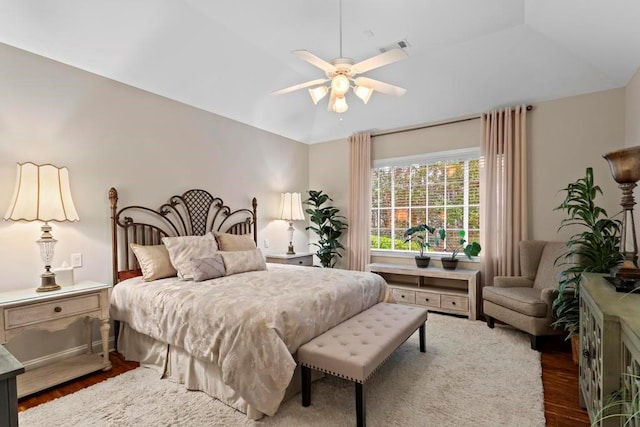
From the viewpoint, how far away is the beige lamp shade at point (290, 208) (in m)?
5.23

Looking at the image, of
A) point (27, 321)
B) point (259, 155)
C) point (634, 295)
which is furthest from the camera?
point (259, 155)

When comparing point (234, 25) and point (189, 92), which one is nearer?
point (234, 25)

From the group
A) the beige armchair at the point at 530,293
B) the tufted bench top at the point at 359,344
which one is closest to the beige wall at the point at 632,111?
the beige armchair at the point at 530,293

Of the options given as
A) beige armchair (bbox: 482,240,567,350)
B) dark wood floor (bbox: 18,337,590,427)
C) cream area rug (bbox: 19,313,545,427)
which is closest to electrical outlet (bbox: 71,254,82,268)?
dark wood floor (bbox: 18,337,590,427)

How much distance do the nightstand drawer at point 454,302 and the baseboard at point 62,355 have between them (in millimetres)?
3939

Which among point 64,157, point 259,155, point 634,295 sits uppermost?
point 259,155

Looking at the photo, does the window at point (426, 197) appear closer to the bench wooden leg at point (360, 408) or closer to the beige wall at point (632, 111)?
the beige wall at point (632, 111)

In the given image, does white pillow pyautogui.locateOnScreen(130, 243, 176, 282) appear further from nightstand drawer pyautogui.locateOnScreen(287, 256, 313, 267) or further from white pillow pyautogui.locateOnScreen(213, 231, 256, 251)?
nightstand drawer pyautogui.locateOnScreen(287, 256, 313, 267)

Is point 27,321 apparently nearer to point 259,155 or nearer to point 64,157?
point 64,157

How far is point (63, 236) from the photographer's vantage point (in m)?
2.97

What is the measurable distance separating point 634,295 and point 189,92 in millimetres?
4384

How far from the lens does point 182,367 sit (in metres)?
2.54

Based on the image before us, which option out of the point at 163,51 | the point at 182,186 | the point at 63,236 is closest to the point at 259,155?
the point at 182,186

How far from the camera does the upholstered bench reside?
1965 millimetres
